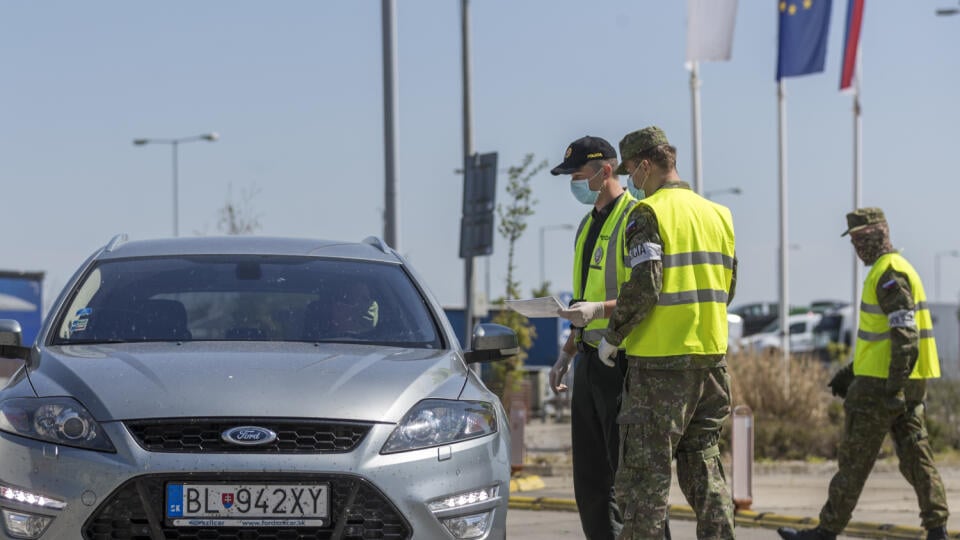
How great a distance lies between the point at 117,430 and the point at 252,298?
5.30 feet

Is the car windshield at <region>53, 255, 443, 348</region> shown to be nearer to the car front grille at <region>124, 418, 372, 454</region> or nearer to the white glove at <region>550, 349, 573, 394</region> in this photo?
the white glove at <region>550, 349, 573, 394</region>

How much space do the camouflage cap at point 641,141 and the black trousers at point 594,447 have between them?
1020 millimetres

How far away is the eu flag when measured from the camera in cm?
2633

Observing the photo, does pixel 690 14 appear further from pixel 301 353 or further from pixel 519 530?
pixel 301 353

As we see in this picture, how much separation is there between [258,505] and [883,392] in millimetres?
4511

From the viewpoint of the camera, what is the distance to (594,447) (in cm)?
742

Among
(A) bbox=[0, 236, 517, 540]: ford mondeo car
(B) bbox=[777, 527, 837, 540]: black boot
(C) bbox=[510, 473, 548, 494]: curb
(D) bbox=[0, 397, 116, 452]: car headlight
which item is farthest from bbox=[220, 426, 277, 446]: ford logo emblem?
(C) bbox=[510, 473, 548, 494]: curb

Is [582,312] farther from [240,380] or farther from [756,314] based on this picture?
[756,314]

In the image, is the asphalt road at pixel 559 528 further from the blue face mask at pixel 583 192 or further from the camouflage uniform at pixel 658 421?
the camouflage uniform at pixel 658 421

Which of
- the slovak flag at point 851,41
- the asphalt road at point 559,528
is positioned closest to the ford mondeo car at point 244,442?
the asphalt road at point 559,528

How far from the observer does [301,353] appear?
20.8ft

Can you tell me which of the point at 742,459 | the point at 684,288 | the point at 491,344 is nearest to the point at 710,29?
the point at 742,459

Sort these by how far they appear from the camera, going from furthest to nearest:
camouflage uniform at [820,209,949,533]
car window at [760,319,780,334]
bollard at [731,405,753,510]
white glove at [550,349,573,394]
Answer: car window at [760,319,780,334] → bollard at [731,405,753,510] → camouflage uniform at [820,209,949,533] → white glove at [550,349,573,394]

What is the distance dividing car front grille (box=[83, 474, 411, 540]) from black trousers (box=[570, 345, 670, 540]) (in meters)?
1.82
